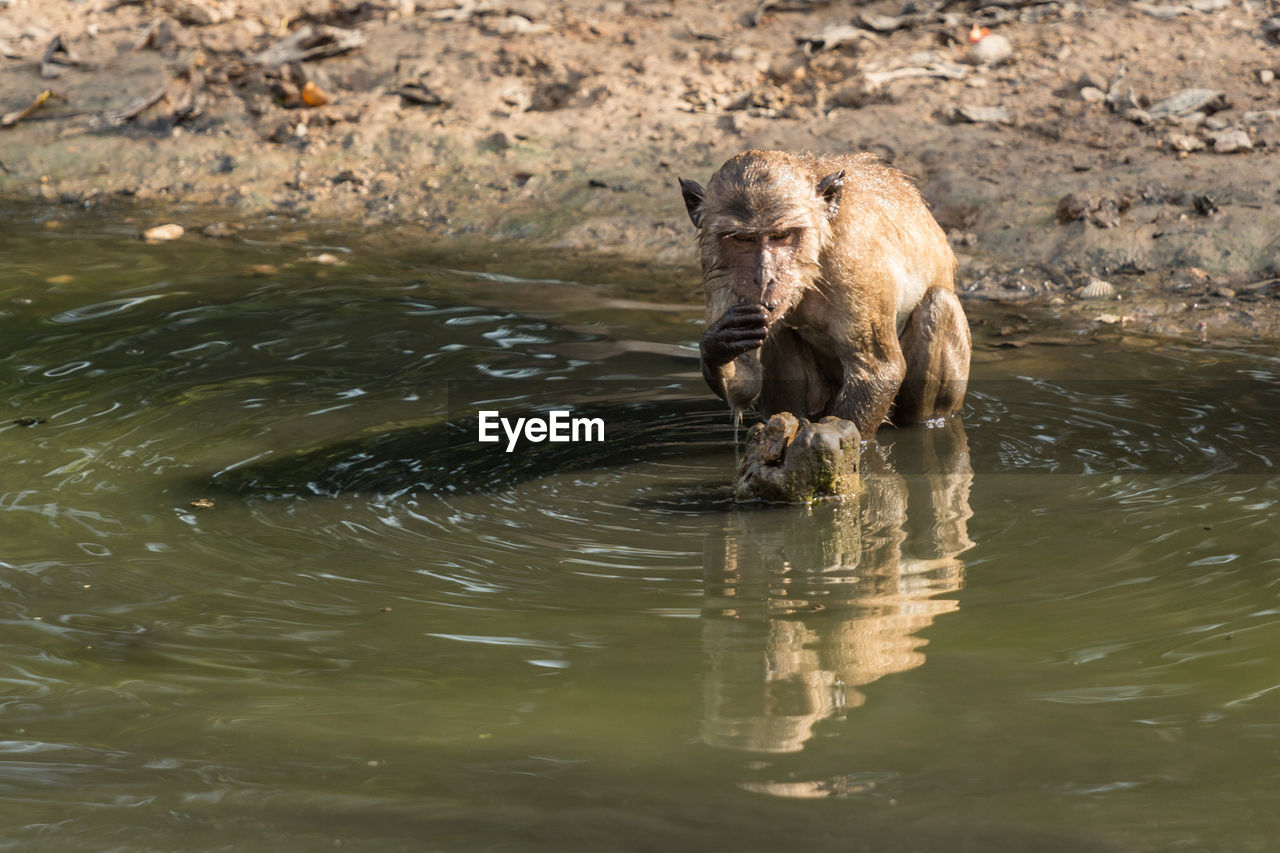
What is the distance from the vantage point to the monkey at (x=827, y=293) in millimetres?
5449

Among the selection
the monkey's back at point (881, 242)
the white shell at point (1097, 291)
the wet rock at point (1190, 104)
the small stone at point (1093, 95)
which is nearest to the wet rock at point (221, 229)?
the monkey's back at point (881, 242)

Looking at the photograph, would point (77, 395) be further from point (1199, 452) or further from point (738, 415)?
point (1199, 452)

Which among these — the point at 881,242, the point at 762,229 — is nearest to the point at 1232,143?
the point at 881,242

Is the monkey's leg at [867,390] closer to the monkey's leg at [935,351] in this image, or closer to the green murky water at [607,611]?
the green murky water at [607,611]

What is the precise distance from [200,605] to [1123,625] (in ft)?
9.45

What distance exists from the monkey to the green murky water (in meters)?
0.35

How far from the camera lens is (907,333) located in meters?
6.68

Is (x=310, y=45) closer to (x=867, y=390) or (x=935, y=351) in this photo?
(x=935, y=351)

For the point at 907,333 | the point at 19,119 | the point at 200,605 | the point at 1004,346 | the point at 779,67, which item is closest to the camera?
the point at 200,605

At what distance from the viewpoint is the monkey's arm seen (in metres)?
5.35

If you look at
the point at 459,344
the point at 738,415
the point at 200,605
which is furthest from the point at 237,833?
the point at 459,344

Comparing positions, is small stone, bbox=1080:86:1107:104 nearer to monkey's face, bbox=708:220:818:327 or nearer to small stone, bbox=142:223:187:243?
monkey's face, bbox=708:220:818:327

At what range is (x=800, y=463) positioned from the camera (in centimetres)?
557

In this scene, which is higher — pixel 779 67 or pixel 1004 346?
pixel 779 67
